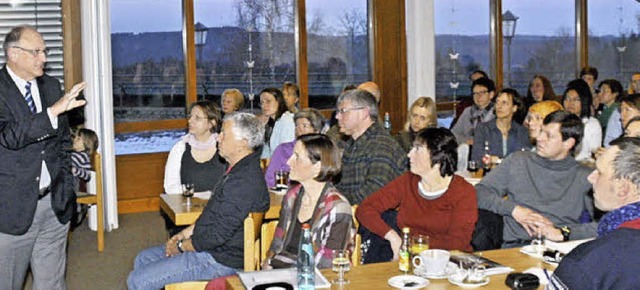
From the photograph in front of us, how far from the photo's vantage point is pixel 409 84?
992cm

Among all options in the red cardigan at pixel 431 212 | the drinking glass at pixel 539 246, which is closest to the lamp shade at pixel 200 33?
the red cardigan at pixel 431 212

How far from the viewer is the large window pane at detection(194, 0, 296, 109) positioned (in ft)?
29.9

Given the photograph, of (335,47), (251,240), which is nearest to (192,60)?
(335,47)

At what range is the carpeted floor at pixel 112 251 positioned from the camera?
233 inches

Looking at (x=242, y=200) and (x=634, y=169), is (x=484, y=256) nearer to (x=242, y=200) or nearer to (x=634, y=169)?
(x=634, y=169)

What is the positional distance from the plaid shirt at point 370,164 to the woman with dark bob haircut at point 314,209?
734mm

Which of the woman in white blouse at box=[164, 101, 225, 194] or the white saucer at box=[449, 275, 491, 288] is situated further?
the woman in white blouse at box=[164, 101, 225, 194]

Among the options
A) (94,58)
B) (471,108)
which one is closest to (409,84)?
(471,108)

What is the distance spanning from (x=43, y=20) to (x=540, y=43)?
7.37 meters

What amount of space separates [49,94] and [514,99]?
172 inches

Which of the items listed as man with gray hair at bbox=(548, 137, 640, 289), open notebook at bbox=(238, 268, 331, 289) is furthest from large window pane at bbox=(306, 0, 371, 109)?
man with gray hair at bbox=(548, 137, 640, 289)

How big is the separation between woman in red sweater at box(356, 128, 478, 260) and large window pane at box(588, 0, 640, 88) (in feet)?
30.6

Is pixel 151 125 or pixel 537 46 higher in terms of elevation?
pixel 537 46

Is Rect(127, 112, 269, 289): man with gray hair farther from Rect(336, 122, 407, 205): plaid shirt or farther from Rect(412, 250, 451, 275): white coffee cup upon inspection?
Rect(412, 250, 451, 275): white coffee cup
